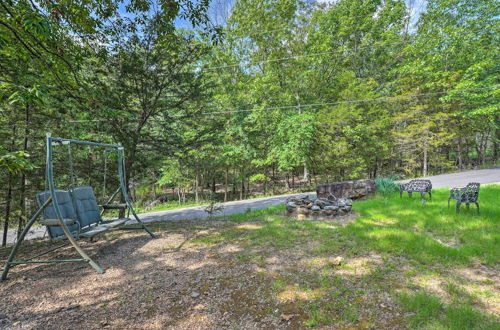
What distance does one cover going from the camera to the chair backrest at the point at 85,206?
325cm

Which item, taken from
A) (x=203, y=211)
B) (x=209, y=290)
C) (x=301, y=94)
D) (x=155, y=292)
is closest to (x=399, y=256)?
(x=209, y=290)

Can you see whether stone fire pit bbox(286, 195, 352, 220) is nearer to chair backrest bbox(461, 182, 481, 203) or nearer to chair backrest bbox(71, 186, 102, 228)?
chair backrest bbox(461, 182, 481, 203)

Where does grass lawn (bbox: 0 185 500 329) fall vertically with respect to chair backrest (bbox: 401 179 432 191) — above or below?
below

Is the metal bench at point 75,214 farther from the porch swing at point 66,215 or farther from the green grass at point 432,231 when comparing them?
the green grass at point 432,231

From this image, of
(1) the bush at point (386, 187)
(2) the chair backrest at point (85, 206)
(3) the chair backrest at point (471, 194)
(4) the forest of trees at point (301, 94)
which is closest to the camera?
(2) the chair backrest at point (85, 206)

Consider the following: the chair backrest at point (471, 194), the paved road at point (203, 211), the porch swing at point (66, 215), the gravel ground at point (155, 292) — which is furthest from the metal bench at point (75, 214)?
the chair backrest at point (471, 194)

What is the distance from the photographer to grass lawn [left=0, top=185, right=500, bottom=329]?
1775mm

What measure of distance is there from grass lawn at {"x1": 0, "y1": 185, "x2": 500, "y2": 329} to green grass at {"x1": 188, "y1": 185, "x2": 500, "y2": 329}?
1cm

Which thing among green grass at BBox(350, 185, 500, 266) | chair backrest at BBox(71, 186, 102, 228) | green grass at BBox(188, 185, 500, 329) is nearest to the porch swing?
chair backrest at BBox(71, 186, 102, 228)

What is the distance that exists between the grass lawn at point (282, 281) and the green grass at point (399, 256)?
0.04ft

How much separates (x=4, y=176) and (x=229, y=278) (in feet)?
15.7

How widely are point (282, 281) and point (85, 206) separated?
3102mm

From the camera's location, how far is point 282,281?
7.61 ft

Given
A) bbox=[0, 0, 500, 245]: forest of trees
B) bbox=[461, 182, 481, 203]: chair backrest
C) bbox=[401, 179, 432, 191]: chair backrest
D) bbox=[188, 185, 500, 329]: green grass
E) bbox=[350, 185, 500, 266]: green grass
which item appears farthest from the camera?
bbox=[401, 179, 432, 191]: chair backrest
